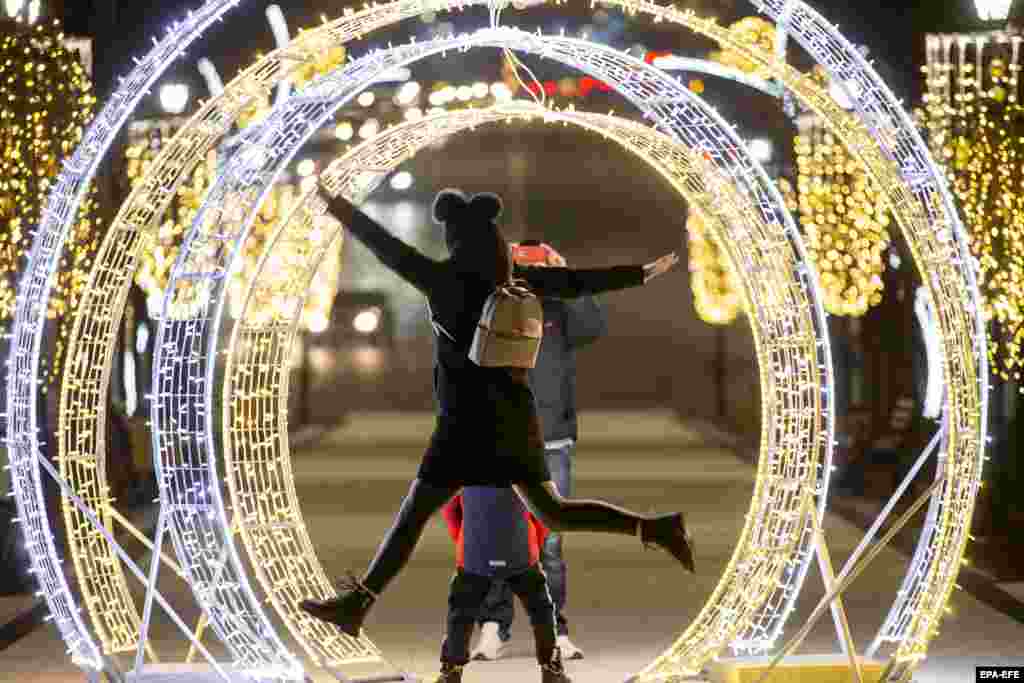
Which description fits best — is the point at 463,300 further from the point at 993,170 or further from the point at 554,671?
the point at 993,170

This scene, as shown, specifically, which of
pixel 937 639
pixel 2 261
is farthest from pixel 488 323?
pixel 2 261

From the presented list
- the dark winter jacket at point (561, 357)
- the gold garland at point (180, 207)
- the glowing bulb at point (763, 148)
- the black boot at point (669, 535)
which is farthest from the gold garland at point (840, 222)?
the black boot at point (669, 535)

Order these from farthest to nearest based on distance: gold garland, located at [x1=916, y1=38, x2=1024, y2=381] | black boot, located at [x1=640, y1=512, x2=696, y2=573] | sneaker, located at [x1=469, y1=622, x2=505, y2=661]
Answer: gold garland, located at [x1=916, y1=38, x2=1024, y2=381] < sneaker, located at [x1=469, y1=622, x2=505, y2=661] < black boot, located at [x1=640, y1=512, x2=696, y2=573]

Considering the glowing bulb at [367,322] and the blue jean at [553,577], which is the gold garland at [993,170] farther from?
the glowing bulb at [367,322]

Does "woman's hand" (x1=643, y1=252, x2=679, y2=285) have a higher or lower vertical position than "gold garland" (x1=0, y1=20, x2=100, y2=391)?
lower

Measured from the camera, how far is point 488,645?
11359 millimetres

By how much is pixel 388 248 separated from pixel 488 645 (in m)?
3.07

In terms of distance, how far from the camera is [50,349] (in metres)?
15.6

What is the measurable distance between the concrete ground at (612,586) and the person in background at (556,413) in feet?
0.59

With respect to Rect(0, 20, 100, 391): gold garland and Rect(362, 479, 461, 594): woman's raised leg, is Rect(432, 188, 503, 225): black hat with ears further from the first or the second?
Rect(0, 20, 100, 391): gold garland

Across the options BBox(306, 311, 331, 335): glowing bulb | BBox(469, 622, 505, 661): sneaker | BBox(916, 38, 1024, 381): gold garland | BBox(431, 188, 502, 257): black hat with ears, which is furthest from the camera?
BBox(306, 311, 331, 335): glowing bulb

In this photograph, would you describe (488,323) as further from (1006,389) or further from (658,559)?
(1006,389)

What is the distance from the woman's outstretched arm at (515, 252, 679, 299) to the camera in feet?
30.4

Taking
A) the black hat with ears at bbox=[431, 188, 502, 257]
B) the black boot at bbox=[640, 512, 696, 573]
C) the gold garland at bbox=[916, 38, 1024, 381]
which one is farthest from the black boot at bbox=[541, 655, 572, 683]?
the gold garland at bbox=[916, 38, 1024, 381]
